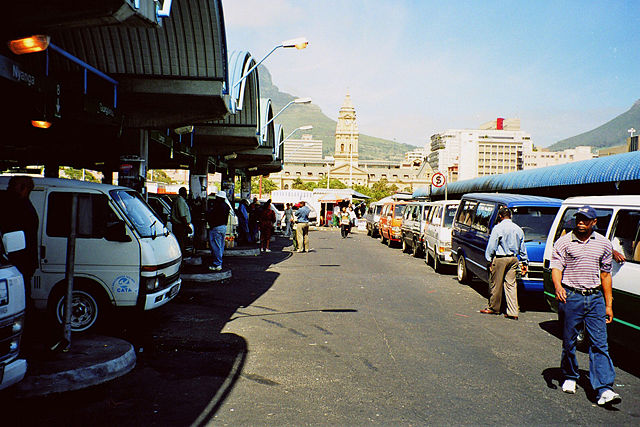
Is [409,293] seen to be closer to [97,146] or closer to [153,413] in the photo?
[153,413]

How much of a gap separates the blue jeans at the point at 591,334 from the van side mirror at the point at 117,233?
552 centimetres

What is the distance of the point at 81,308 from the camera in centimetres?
750

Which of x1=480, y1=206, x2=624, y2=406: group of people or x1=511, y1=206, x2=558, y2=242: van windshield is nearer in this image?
x1=480, y1=206, x2=624, y2=406: group of people

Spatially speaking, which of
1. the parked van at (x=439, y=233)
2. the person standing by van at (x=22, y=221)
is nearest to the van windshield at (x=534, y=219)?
the parked van at (x=439, y=233)

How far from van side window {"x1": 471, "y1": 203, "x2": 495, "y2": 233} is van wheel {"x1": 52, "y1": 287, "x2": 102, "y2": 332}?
25.8ft

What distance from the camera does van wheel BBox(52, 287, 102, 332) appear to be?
24.4ft

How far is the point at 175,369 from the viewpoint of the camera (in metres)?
6.04

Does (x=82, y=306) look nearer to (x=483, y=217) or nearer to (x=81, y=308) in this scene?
(x=81, y=308)

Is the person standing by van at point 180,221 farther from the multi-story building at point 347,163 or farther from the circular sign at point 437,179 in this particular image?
the multi-story building at point 347,163

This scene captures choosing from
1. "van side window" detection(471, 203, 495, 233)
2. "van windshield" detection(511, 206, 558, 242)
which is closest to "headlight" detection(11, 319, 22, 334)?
"van windshield" detection(511, 206, 558, 242)

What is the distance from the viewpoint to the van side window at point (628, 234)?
6.67 metres

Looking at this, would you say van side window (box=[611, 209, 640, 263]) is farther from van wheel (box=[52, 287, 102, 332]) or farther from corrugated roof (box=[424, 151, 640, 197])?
corrugated roof (box=[424, 151, 640, 197])

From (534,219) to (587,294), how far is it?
6.08m

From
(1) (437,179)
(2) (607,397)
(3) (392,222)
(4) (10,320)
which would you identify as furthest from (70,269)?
(3) (392,222)
